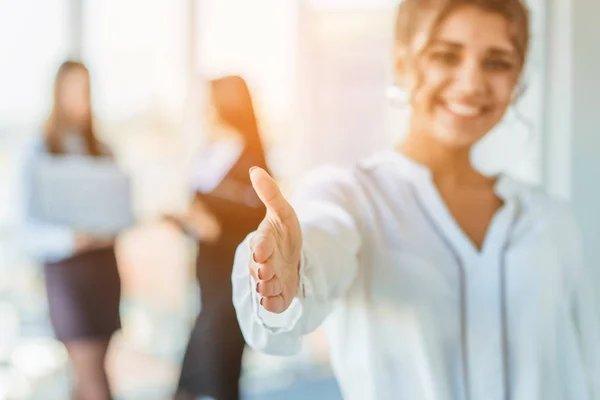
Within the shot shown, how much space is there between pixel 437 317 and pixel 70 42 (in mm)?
651

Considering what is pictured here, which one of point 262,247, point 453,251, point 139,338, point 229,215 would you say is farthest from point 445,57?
point 139,338

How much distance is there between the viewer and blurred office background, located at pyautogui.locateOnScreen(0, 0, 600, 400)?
864mm

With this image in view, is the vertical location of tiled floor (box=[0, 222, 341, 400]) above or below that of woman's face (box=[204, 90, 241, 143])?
below

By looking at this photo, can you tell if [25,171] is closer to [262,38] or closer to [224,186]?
[224,186]

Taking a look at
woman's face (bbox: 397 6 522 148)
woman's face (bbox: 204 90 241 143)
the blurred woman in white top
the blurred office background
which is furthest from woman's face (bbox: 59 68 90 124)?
woman's face (bbox: 397 6 522 148)

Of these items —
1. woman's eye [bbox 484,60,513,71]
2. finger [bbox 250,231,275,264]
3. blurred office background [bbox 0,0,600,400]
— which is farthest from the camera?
woman's eye [bbox 484,60,513,71]

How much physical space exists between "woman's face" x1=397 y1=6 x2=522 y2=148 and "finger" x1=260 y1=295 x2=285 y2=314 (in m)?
0.44

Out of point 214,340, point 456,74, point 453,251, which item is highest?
point 456,74

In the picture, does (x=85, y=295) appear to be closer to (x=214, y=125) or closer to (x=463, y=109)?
(x=214, y=125)

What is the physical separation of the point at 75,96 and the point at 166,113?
125 millimetres

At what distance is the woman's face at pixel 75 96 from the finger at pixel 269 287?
42cm

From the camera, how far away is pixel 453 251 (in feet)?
3.09

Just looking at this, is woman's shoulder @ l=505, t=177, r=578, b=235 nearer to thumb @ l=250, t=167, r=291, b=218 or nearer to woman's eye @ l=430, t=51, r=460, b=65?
woman's eye @ l=430, t=51, r=460, b=65

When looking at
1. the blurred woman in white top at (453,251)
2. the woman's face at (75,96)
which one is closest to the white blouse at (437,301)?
the blurred woman in white top at (453,251)
